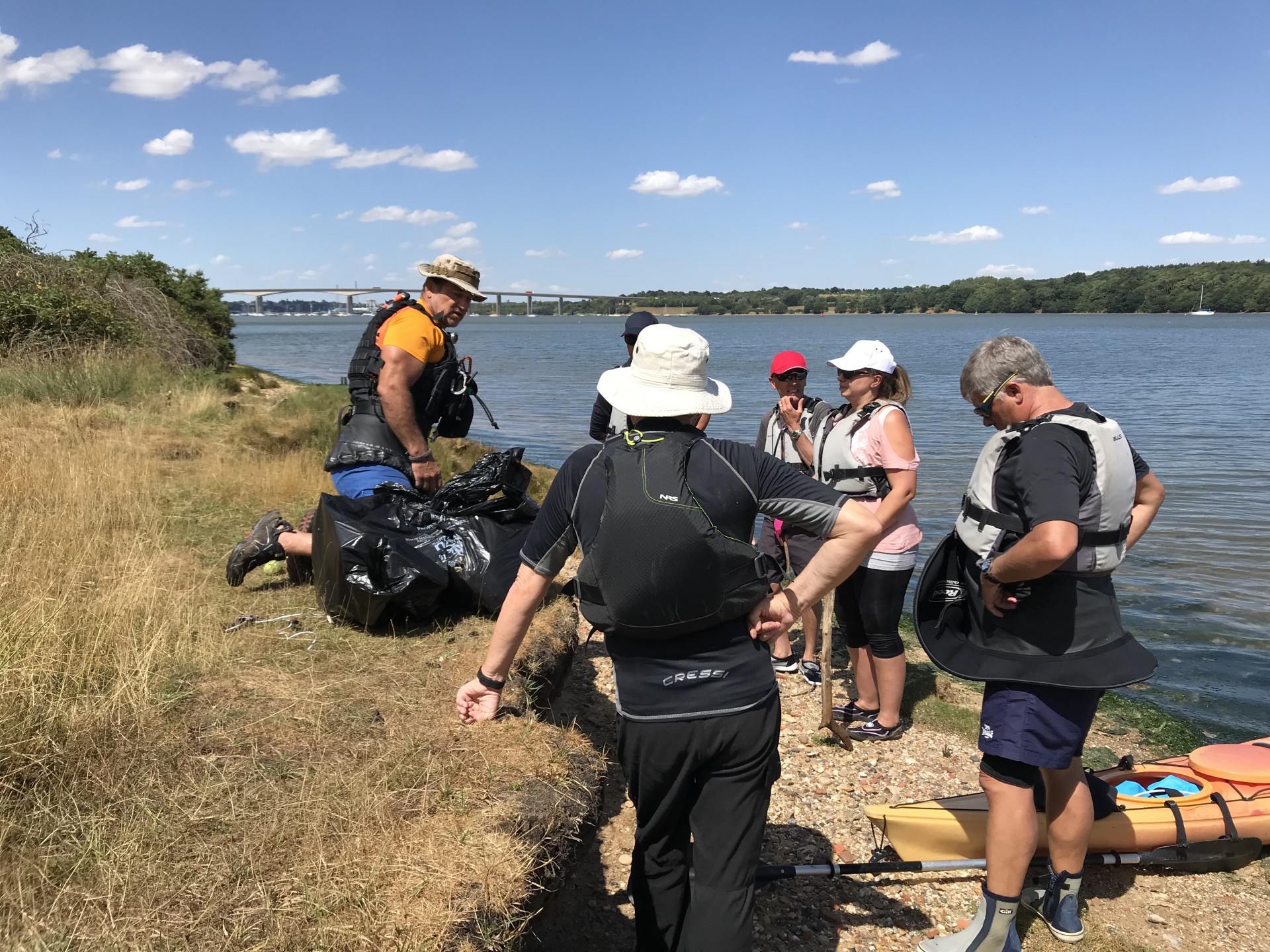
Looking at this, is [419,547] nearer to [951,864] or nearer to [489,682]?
[489,682]

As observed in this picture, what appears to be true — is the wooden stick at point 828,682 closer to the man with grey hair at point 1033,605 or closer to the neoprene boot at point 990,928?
the man with grey hair at point 1033,605

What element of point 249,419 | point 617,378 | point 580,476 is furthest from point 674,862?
point 249,419

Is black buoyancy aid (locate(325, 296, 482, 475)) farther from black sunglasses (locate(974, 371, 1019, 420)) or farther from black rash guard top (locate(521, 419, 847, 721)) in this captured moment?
black sunglasses (locate(974, 371, 1019, 420))

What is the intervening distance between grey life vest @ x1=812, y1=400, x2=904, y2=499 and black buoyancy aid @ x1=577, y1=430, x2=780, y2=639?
2.49m

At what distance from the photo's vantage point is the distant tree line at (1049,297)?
4055 inches

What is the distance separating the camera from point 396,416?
484 centimetres

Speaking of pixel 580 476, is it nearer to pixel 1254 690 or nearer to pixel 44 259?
pixel 1254 690

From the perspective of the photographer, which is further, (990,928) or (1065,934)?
(1065,934)

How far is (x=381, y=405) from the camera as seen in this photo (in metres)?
5.00

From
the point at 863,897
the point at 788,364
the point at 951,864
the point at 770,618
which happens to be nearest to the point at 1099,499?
the point at 770,618

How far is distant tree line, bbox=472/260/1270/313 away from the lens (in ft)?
338

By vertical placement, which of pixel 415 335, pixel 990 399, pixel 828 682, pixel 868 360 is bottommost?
pixel 828 682

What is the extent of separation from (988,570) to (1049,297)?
404 feet

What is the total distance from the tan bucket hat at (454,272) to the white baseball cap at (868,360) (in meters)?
2.07
